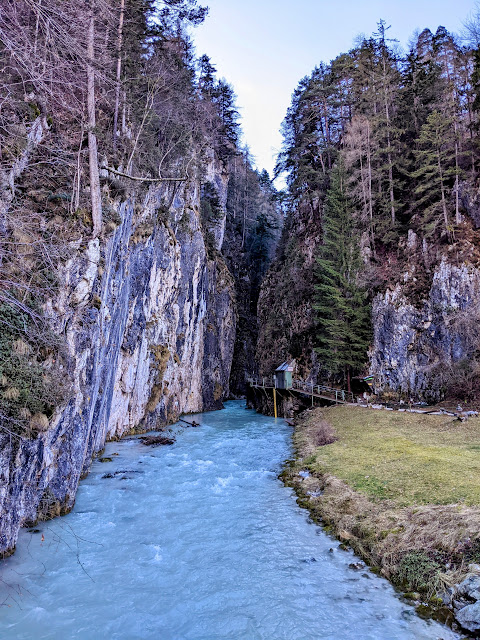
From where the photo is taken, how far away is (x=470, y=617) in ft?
17.0

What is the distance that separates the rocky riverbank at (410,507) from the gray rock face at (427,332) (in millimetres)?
7247

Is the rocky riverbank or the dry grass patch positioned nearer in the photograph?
the rocky riverbank

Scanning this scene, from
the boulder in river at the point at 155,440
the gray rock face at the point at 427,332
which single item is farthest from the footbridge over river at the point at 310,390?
the boulder in river at the point at 155,440

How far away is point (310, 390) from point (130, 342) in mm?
14206

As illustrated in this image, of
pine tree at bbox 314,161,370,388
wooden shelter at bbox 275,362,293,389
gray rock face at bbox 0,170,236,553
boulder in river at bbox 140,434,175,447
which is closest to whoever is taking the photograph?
gray rock face at bbox 0,170,236,553

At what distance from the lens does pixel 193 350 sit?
30.0 m

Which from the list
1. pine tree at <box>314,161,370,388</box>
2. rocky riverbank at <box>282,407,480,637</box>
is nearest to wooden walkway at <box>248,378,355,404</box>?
pine tree at <box>314,161,370,388</box>

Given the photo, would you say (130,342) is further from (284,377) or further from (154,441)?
(284,377)

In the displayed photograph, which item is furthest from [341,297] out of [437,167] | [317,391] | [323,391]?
[437,167]

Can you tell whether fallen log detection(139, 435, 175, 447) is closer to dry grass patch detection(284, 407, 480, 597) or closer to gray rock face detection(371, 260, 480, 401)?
dry grass patch detection(284, 407, 480, 597)

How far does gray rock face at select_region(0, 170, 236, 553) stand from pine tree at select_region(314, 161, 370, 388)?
33.2 feet

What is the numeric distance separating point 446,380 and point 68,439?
19951 millimetres

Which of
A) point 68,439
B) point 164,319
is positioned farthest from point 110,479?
point 164,319

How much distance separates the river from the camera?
5.54 metres
